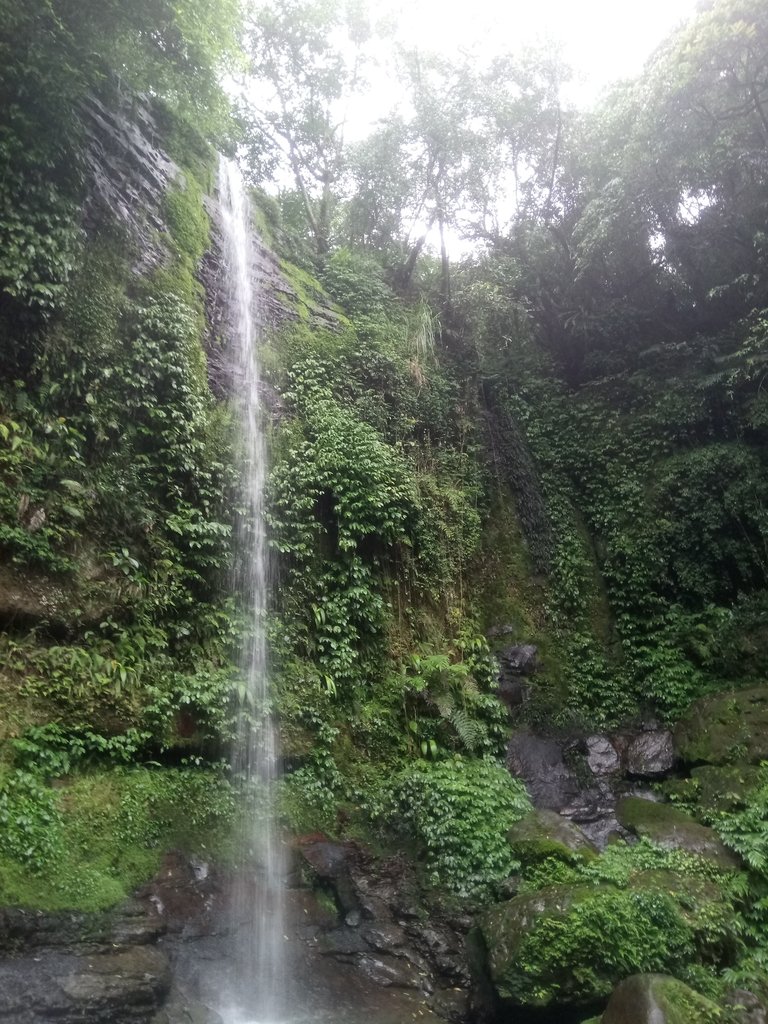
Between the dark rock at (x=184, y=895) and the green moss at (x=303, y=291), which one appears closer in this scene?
the dark rock at (x=184, y=895)

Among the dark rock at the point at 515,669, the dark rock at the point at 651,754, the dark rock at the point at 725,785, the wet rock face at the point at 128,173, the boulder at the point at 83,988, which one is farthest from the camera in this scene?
the dark rock at the point at 515,669

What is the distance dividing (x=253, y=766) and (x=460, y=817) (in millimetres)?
2154

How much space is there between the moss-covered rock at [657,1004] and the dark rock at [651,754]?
3.82m

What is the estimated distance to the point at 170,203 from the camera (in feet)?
33.2

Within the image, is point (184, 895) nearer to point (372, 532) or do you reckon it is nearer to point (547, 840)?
point (547, 840)

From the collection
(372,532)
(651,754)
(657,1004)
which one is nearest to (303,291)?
(372,532)

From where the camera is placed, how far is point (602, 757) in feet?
28.6

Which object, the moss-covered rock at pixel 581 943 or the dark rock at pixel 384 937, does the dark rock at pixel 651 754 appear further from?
the dark rock at pixel 384 937

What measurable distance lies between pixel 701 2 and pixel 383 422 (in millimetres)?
8625

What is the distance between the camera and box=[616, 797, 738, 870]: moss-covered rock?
650cm

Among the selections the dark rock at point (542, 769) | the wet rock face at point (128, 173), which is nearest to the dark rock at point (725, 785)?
the dark rock at point (542, 769)

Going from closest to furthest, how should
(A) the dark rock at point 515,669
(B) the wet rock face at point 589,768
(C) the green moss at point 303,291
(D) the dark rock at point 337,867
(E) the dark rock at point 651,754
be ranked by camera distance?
(D) the dark rock at point 337,867
(B) the wet rock face at point 589,768
(E) the dark rock at point 651,754
(A) the dark rock at point 515,669
(C) the green moss at point 303,291

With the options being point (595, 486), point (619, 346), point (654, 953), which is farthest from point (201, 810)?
point (619, 346)

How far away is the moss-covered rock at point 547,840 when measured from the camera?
6.36 m
